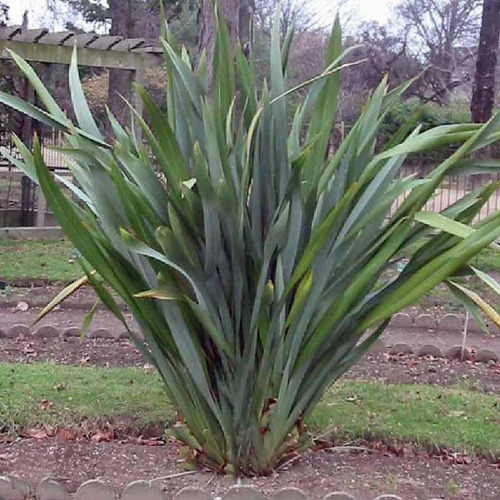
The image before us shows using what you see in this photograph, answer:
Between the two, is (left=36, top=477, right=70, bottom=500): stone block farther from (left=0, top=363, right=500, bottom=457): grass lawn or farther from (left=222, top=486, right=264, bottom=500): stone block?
(left=0, top=363, right=500, bottom=457): grass lawn

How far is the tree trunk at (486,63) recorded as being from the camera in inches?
725

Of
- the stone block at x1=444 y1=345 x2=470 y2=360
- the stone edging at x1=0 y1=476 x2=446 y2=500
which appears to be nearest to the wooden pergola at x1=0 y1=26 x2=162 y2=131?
the stone block at x1=444 y1=345 x2=470 y2=360

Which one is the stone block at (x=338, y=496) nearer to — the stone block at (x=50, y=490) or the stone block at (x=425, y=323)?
Result: the stone block at (x=50, y=490)

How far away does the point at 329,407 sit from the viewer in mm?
5223

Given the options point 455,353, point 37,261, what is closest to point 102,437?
point 455,353

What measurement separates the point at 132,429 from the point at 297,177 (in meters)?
1.92

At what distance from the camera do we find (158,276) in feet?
12.1

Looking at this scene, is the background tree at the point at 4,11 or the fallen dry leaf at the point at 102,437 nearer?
the fallen dry leaf at the point at 102,437

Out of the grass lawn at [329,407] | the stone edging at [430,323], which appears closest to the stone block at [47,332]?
the grass lawn at [329,407]

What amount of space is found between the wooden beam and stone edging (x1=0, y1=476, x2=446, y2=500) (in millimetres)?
10024

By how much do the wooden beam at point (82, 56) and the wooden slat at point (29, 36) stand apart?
0.08m

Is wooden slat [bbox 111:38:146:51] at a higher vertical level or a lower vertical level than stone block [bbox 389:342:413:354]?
higher

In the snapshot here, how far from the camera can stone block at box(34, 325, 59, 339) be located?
766 centimetres

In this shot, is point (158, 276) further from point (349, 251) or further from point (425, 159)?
point (425, 159)
